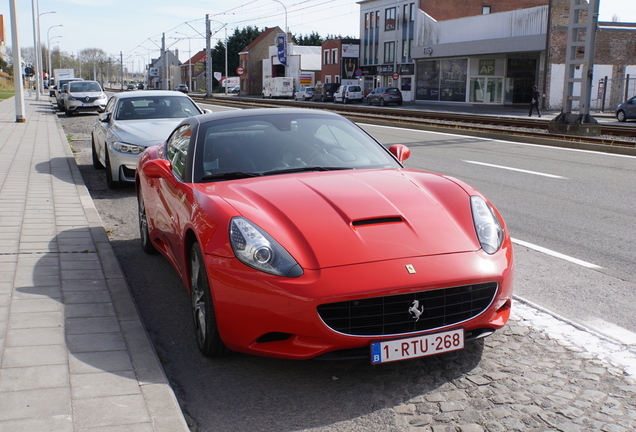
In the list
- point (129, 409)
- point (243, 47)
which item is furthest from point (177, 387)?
point (243, 47)

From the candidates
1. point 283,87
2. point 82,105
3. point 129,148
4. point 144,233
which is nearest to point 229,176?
point 144,233

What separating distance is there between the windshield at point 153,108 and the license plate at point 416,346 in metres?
8.66

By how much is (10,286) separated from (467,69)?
4880 cm

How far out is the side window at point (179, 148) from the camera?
4.80 m

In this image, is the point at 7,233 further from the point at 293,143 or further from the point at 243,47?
the point at 243,47

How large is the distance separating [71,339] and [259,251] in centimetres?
135

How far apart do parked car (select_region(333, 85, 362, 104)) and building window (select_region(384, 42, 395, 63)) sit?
906 cm

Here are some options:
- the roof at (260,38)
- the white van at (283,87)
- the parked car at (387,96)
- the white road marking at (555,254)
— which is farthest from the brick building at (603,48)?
the roof at (260,38)

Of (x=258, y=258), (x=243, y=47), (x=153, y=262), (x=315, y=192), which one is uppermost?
(x=243, y=47)

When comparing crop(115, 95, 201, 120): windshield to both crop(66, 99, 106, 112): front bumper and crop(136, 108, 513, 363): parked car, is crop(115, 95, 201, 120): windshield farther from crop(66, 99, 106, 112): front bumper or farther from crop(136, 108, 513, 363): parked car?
crop(66, 99, 106, 112): front bumper

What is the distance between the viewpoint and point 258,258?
340 centimetres

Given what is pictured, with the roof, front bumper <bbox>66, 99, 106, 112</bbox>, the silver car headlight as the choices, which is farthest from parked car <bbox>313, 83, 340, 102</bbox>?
the silver car headlight

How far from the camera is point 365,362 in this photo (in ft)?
12.4

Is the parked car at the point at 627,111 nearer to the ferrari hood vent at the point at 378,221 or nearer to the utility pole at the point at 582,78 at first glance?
the utility pole at the point at 582,78
